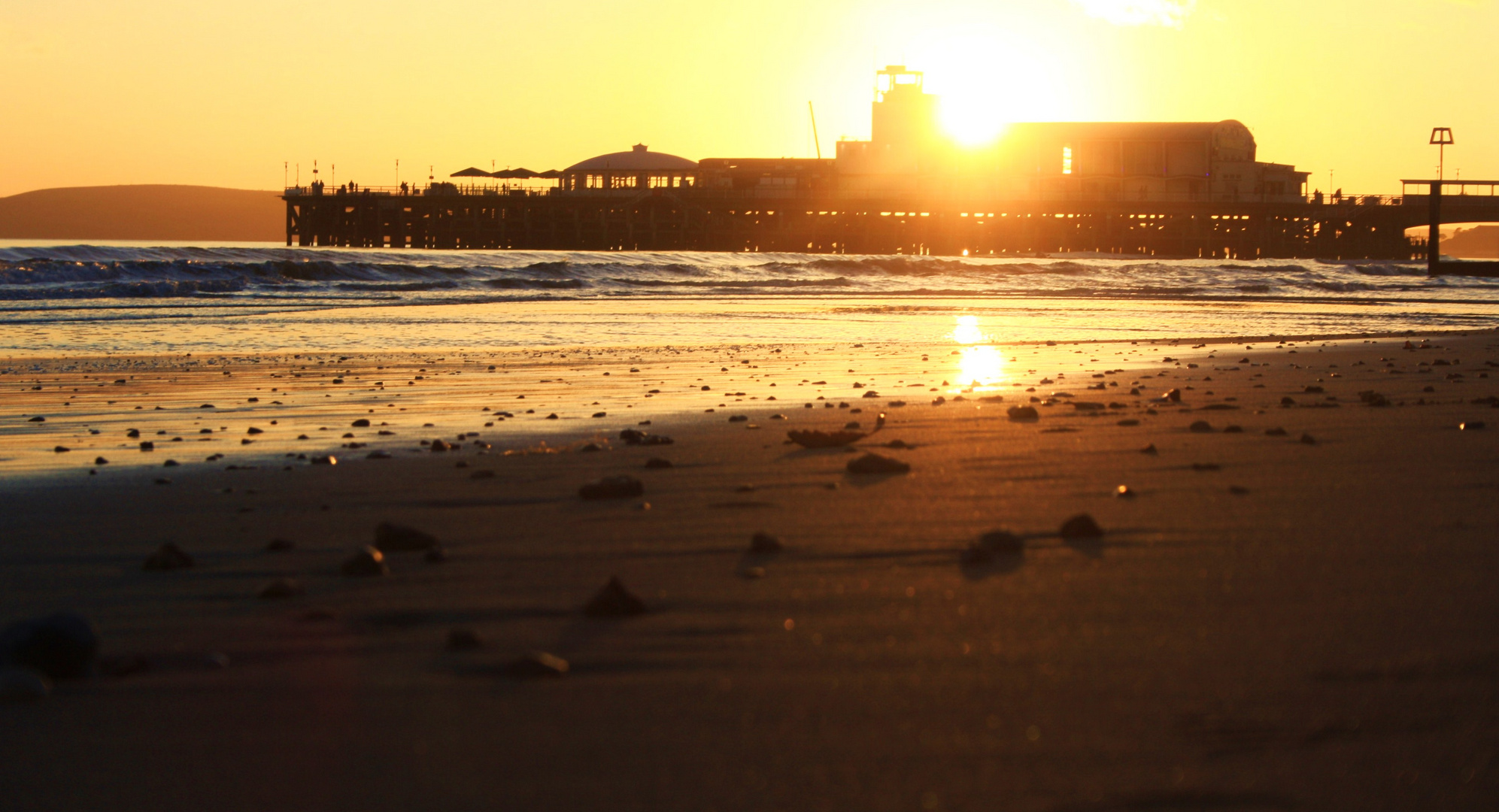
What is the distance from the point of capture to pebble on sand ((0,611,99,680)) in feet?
7.50

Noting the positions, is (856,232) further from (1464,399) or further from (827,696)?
(827,696)

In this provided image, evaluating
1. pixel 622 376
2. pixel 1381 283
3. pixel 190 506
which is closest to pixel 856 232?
pixel 1381 283

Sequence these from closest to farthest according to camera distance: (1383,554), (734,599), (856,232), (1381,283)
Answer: (734,599)
(1383,554)
(1381,283)
(856,232)

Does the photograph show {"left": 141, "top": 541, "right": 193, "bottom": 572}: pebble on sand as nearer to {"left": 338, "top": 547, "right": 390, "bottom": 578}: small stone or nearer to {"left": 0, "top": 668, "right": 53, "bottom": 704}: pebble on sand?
{"left": 338, "top": 547, "right": 390, "bottom": 578}: small stone

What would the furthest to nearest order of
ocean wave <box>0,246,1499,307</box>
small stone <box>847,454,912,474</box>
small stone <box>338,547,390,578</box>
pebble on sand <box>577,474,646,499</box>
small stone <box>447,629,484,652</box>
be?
ocean wave <box>0,246,1499,307</box>, small stone <box>847,454,912,474</box>, pebble on sand <box>577,474,646,499</box>, small stone <box>338,547,390,578</box>, small stone <box>447,629,484,652</box>

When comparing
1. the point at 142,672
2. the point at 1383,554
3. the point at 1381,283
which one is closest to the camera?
the point at 142,672

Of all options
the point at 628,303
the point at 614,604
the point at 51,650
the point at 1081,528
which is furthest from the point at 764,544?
the point at 628,303

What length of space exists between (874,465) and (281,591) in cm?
227

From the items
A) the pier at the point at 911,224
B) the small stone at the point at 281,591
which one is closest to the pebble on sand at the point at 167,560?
the small stone at the point at 281,591

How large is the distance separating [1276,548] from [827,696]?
1.64 metres

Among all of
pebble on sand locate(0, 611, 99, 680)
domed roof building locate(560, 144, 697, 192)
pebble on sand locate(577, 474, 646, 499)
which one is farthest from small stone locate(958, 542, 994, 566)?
domed roof building locate(560, 144, 697, 192)

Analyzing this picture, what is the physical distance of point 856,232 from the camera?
6975 centimetres

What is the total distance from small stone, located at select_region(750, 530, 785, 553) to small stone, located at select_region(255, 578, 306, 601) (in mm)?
1118

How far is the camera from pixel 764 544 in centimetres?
331
